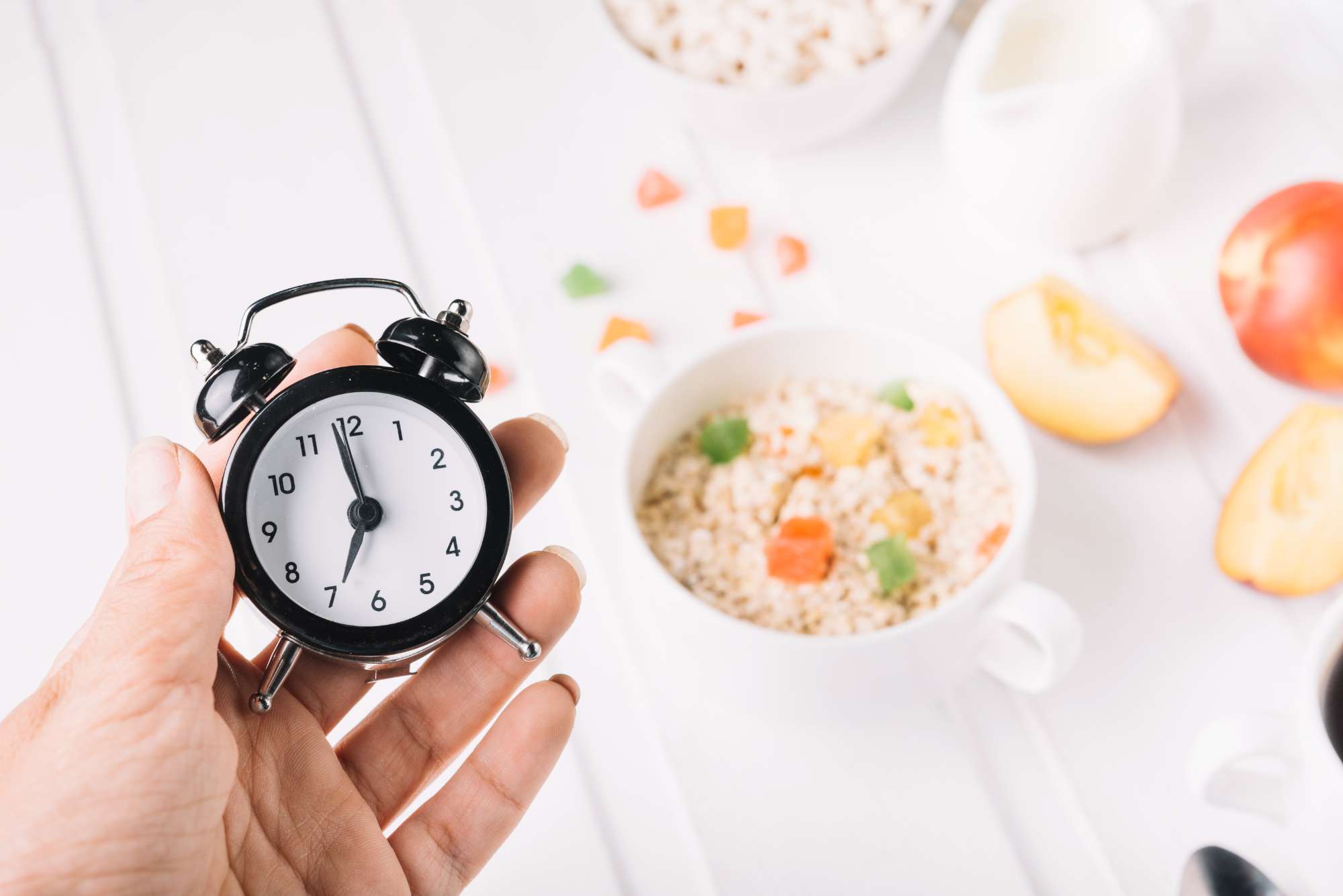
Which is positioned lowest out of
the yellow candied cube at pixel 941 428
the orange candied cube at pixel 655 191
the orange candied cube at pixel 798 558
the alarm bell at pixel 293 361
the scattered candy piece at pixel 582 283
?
the orange candied cube at pixel 798 558

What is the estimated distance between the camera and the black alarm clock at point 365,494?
3.07 feet

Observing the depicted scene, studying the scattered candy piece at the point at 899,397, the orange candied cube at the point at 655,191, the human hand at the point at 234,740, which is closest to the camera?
the human hand at the point at 234,740

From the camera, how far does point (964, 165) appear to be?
148cm

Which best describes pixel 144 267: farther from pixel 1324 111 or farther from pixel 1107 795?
pixel 1324 111

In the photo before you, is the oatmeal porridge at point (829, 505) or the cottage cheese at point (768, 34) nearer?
the oatmeal porridge at point (829, 505)

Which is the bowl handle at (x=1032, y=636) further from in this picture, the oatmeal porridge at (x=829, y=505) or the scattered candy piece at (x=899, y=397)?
the scattered candy piece at (x=899, y=397)

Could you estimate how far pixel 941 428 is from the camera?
1255 millimetres

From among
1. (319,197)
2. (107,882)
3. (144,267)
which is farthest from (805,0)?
(107,882)

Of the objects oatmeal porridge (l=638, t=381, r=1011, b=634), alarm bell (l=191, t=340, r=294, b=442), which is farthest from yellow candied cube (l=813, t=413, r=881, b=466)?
alarm bell (l=191, t=340, r=294, b=442)

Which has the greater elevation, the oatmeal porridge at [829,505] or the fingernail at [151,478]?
the fingernail at [151,478]

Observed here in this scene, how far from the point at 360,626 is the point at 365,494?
110mm

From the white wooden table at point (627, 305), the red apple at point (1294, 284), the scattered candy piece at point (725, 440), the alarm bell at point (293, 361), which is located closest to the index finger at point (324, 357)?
the alarm bell at point (293, 361)

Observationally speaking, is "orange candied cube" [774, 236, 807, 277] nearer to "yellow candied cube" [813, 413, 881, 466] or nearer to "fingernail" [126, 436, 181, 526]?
"yellow candied cube" [813, 413, 881, 466]

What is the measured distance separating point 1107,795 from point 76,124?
65.0 inches
